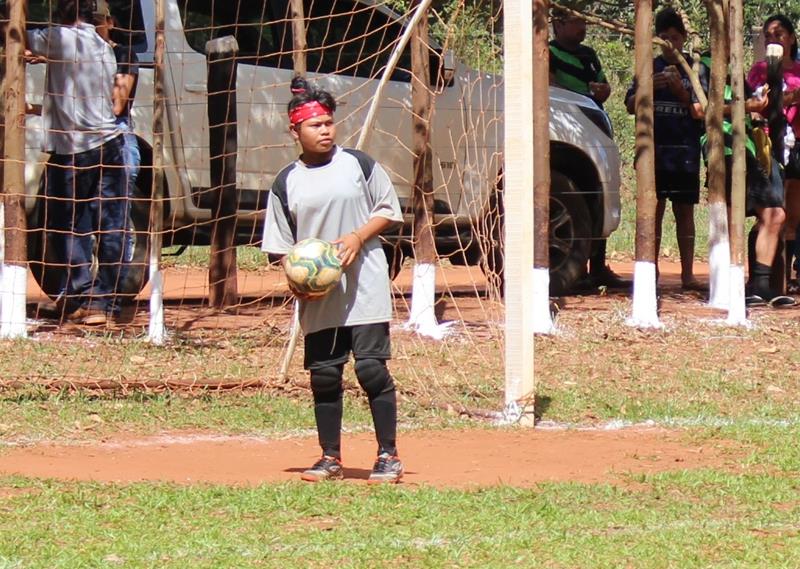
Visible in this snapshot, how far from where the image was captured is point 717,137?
1130cm

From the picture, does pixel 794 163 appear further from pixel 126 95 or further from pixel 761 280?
pixel 126 95

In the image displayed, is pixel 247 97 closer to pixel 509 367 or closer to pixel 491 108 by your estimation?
pixel 491 108

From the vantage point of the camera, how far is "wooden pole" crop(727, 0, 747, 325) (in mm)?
10914

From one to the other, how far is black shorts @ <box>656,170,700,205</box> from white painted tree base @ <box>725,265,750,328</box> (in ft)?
6.07

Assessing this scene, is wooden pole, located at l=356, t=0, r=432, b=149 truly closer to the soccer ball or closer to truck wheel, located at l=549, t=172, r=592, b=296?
the soccer ball

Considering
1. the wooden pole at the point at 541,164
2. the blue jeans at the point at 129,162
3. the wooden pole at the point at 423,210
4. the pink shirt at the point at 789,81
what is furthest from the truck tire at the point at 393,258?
the pink shirt at the point at 789,81

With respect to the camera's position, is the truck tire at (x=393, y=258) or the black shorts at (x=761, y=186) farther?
the black shorts at (x=761, y=186)

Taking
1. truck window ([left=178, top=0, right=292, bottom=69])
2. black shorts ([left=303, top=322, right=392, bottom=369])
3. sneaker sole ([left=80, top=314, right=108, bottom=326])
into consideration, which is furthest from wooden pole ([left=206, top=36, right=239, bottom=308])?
black shorts ([left=303, top=322, right=392, bottom=369])

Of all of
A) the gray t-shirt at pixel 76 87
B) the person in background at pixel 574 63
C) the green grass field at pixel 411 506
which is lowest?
the green grass field at pixel 411 506

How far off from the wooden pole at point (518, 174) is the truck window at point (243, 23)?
341 cm

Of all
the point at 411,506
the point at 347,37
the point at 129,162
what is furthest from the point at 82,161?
the point at 411,506

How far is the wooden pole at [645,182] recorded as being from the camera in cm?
1087

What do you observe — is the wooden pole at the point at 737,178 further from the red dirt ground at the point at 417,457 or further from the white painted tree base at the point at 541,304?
the red dirt ground at the point at 417,457

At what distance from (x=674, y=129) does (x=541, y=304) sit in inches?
107
